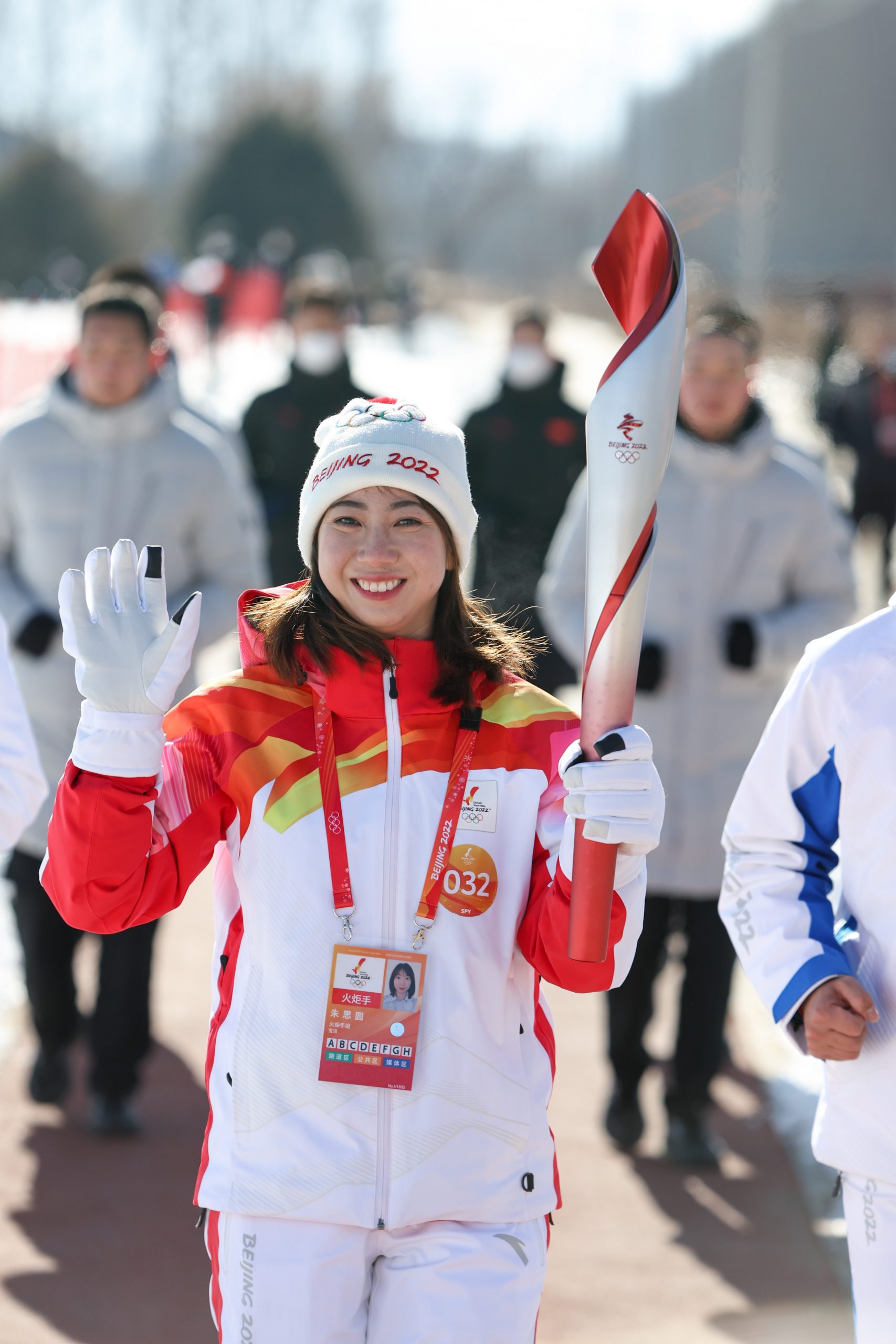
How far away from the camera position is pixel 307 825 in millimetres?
2104

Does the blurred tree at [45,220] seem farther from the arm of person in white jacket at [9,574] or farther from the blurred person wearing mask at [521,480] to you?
the arm of person in white jacket at [9,574]

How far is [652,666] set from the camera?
13.3 ft

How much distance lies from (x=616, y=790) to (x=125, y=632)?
1.98 feet

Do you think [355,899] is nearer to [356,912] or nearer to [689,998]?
[356,912]

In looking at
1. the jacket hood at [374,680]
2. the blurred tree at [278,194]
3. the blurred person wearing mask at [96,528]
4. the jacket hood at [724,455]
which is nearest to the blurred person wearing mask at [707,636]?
the jacket hood at [724,455]

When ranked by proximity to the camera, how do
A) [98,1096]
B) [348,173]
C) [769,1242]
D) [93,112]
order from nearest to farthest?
[769,1242] → [98,1096] → [348,173] → [93,112]

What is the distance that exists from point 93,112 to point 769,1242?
54.4m

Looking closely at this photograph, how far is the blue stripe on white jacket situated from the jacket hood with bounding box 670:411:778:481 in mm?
1723

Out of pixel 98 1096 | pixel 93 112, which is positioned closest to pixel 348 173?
pixel 93 112

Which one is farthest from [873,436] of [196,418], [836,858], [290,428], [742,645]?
[836,858]

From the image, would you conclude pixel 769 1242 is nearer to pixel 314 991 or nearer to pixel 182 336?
pixel 314 991

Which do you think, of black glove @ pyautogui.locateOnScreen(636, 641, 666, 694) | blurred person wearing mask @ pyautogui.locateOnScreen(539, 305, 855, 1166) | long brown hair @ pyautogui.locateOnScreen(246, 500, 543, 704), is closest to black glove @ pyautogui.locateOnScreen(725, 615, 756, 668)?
blurred person wearing mask @ pyautogui.locateOnScreen(539, 305, 855, 1166)

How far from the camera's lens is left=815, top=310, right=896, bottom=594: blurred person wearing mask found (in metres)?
11.5

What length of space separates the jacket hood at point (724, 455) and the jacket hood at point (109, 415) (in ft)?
4.14
